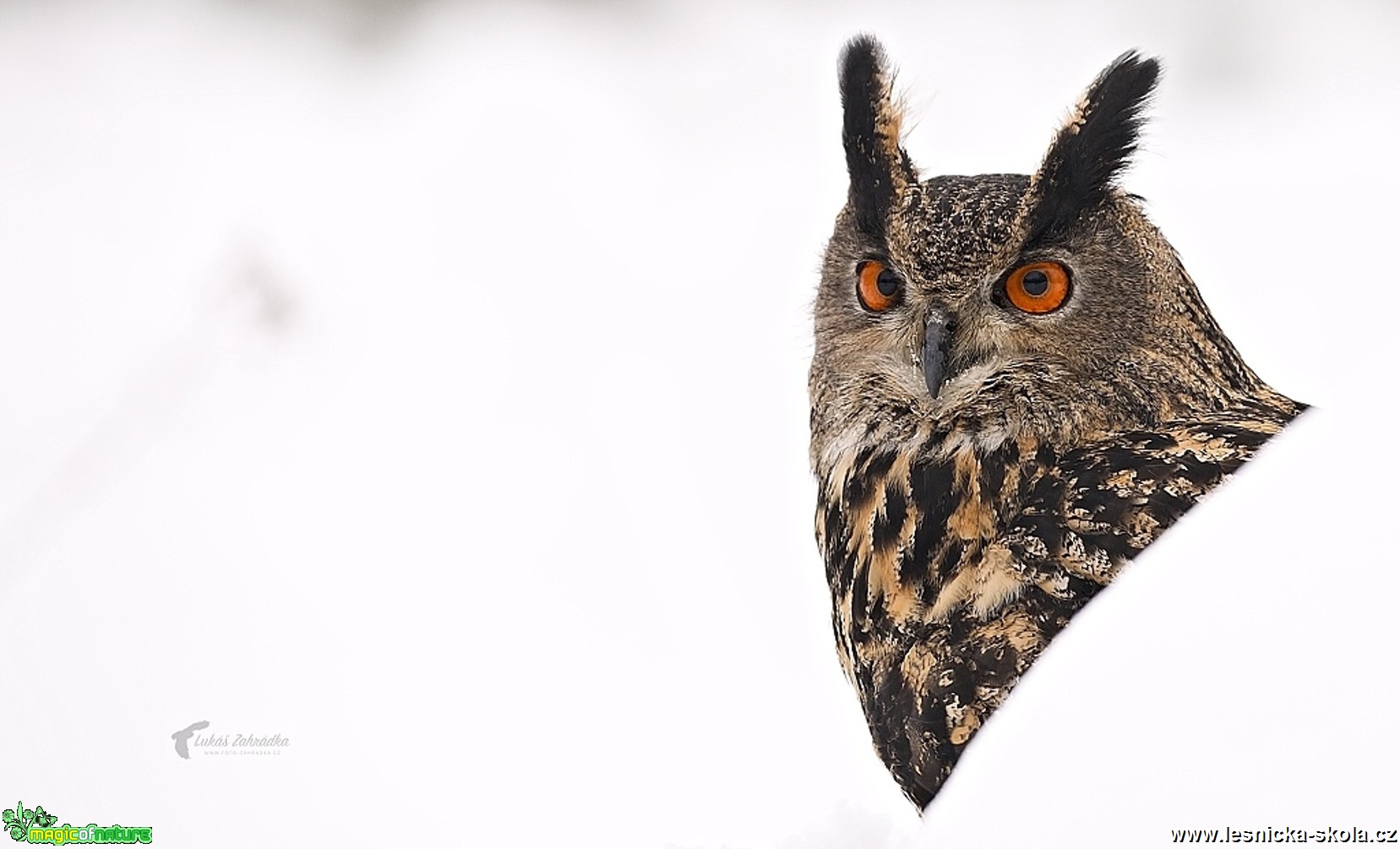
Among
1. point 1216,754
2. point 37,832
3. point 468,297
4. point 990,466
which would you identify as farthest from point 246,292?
point 1216,754

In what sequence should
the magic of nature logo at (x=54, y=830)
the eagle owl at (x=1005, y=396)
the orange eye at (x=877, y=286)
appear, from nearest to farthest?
the eagle owl at (x=1005, y=396), the orange eye at (x=877, y=286), the magic of nature logo at (x=54, y=830)

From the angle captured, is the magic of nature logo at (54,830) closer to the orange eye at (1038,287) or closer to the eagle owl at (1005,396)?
the eagle owl at (1005,396)

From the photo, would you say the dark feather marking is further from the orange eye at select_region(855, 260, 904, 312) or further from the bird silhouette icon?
the bird silhouette icon

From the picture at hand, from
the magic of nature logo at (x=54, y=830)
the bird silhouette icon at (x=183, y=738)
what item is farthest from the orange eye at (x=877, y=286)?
the magic of nature logo at (x=54, y=830)

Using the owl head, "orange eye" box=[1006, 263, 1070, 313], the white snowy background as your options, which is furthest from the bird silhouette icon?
"orange eye" box=[1006, 263, 1070, 313]

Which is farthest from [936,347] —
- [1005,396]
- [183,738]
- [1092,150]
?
[183,738]

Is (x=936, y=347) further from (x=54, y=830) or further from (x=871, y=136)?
(x=54, y=830)

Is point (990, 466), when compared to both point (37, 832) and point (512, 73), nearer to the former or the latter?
point (512, 73)
